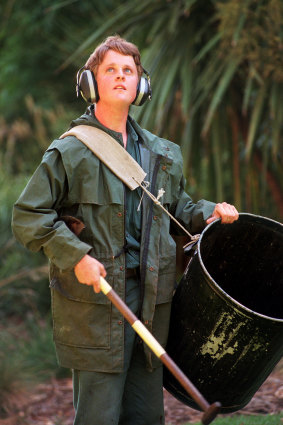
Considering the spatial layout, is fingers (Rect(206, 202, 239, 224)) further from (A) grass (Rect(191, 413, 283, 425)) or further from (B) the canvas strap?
(A) grass (Rect(191, 413, 283, 425))

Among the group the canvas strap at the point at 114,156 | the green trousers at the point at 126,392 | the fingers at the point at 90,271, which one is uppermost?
the canvas strap at the point at 114,156

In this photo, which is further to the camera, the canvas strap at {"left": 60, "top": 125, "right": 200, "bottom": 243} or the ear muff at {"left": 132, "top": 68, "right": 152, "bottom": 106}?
the ear muff at {"left": 132, "top": 68, "right": 152, "bottom": 106}

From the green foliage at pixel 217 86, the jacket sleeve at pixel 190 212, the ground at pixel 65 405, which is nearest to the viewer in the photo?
the jacket sleeve at pixel 190 212

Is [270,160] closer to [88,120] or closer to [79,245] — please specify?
[88,120]

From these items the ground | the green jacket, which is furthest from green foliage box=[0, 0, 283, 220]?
the green jacket

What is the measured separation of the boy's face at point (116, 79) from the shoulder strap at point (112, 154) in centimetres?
16

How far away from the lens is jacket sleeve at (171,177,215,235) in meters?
3.13

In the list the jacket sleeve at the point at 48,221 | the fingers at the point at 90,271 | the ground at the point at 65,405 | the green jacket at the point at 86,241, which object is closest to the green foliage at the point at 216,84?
the ground at the point at 65,405

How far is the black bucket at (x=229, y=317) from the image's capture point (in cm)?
277

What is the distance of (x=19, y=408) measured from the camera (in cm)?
534

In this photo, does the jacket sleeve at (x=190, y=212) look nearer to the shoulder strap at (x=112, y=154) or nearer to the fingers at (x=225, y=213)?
the fingers at (x=225, y=213)

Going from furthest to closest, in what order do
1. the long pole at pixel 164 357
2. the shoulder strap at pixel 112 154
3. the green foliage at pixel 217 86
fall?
1. the green foliage at pixel 217 86
2. the shoulder strap at pixel 112 154
3. the long pole at pixel 164 357

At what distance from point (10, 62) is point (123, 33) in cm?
371

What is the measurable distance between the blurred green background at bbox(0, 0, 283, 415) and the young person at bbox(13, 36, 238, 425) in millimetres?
2029
